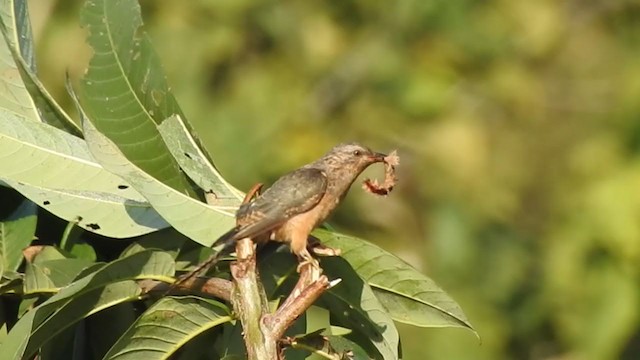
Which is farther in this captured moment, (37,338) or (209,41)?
(209,41)

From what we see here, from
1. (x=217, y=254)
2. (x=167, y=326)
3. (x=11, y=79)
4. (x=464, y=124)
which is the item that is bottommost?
(x=167, y=326)

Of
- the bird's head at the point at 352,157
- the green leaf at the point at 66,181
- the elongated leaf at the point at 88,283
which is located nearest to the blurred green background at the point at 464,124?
the bird's head at the point at 352,157

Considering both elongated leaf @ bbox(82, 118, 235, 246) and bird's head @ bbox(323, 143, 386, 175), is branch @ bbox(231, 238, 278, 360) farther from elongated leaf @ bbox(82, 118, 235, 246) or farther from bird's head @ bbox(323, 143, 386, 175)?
bird's head @ bbox(323, 143, 386, 175)

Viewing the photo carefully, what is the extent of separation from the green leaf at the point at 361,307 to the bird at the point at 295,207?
65mm

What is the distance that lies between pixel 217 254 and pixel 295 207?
0.14 meters

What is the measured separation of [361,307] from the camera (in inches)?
65.1

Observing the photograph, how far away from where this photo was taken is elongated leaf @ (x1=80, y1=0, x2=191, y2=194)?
1729 millimetres

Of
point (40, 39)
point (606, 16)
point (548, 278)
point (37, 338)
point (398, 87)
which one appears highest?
point (606, 16)

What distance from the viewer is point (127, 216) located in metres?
1.75

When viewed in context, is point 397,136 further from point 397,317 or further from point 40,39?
point 397,317

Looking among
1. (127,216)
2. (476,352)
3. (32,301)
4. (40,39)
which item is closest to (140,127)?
(127,216)

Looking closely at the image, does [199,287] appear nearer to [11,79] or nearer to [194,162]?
[194,162]

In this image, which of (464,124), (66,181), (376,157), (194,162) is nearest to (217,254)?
(194,162)

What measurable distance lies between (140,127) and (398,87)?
3.64m
